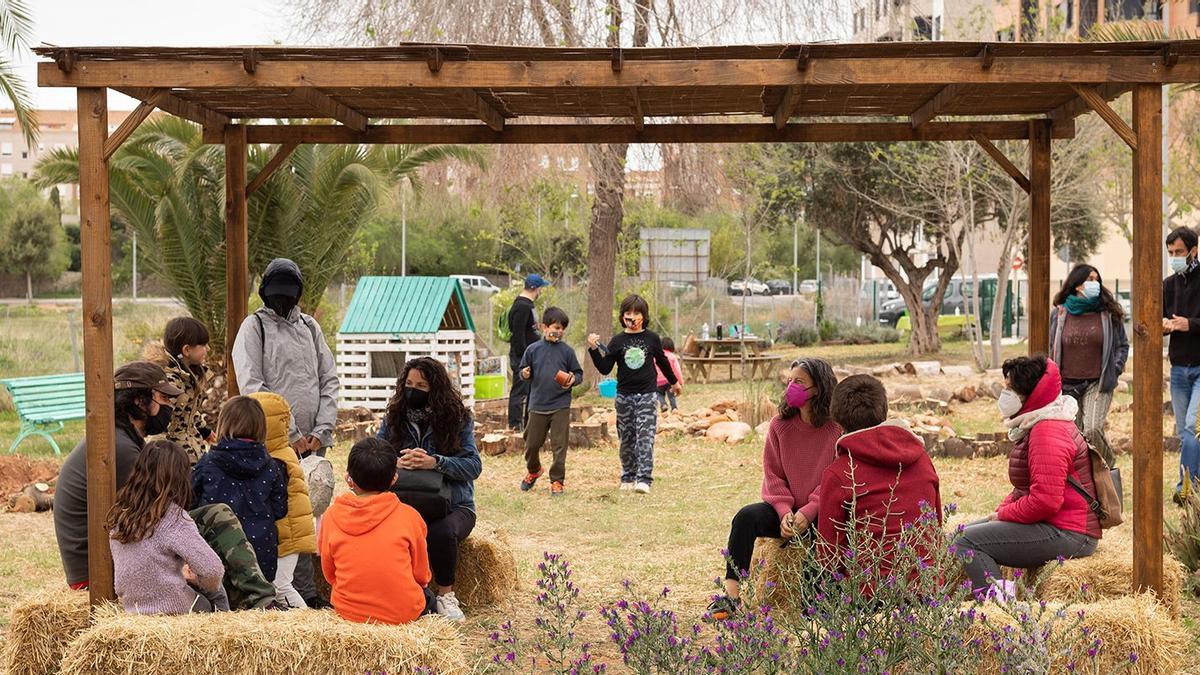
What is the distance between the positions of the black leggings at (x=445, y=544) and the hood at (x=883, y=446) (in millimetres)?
1909

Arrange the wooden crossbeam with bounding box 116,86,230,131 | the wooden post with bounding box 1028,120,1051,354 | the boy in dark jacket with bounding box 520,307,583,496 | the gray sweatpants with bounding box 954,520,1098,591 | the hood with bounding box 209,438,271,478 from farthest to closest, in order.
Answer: the boy in dark jacket with bounding box 520,307,583,496 < the wooden post with bounding box 1028,120,1051,354 < the wooden crossbeam with bounding box 116,86,230,131 < the gray sweatpants with bounding box 954,520,1098,591 < the hood with bounding box 209,438,271,478

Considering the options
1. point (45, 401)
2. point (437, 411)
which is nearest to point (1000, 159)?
point (437, 411)

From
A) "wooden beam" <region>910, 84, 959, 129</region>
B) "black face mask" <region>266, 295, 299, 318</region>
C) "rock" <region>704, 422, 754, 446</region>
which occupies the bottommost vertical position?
"rock" <region>704, 422, 754, 446</region>

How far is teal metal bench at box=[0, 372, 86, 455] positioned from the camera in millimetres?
13016

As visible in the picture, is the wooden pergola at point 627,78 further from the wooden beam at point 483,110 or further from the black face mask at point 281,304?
the black face mask at point 281,304

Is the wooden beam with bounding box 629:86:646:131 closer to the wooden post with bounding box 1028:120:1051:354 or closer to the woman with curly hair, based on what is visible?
the woman with curly hair

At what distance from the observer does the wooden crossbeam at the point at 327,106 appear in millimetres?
6480

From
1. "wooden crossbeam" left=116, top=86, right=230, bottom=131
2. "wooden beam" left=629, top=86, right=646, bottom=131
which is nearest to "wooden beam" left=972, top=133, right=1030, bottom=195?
"wooden beam" left=629, top=86, right=646, bottom=131

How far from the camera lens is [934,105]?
6934 millimetres

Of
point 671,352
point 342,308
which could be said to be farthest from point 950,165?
point 342,308

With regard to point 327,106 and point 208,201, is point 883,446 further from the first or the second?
point 208,201

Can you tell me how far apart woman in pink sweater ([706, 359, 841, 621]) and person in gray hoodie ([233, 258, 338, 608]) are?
2221 mm

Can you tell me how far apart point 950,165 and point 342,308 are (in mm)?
11443

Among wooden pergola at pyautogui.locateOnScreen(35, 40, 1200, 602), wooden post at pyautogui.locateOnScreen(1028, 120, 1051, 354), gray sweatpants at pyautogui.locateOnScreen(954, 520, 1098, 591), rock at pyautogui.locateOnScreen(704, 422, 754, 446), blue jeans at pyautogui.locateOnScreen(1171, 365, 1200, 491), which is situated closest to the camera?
wooden pergola at pyautogui.locateOnScreen(35, 40, 1200, 602)
